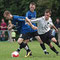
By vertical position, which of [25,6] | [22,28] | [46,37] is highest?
[22,28]

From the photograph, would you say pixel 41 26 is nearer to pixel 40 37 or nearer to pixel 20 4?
pixel 40 37

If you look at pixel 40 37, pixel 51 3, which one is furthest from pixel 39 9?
pixel 40 37

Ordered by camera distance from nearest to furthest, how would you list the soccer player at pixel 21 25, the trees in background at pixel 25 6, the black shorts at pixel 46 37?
the soccer player at pixel 21 25 → the black shorts at pixel 46 37 → the trees in background at pixel 25 6

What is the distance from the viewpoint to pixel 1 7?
29.1 m

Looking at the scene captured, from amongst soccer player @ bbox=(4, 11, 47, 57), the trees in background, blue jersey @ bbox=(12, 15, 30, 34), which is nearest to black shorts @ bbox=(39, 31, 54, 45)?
soccer player @ bbox=(4, 11, 47, 57)

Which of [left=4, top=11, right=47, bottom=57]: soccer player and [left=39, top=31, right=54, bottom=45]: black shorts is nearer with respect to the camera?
[left=4, top=11, right=47, bottom=57]: soccer player

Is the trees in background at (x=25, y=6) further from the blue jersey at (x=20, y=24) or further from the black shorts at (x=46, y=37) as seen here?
the blue jersey at (x=20, y=24)

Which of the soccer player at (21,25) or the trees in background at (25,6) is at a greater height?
the soccer player at (21,25)

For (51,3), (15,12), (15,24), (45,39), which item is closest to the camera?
(15,24)

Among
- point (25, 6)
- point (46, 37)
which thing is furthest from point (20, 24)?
point (25, 6)

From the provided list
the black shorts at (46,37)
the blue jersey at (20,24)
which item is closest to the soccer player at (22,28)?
the blue jersey at (20,24)

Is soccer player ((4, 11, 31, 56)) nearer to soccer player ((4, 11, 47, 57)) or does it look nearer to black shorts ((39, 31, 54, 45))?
soccer player ((4, 11, 47, 57))

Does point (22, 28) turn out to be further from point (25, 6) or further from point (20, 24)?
point (25, 6)

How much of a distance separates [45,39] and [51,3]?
16.8 meters
